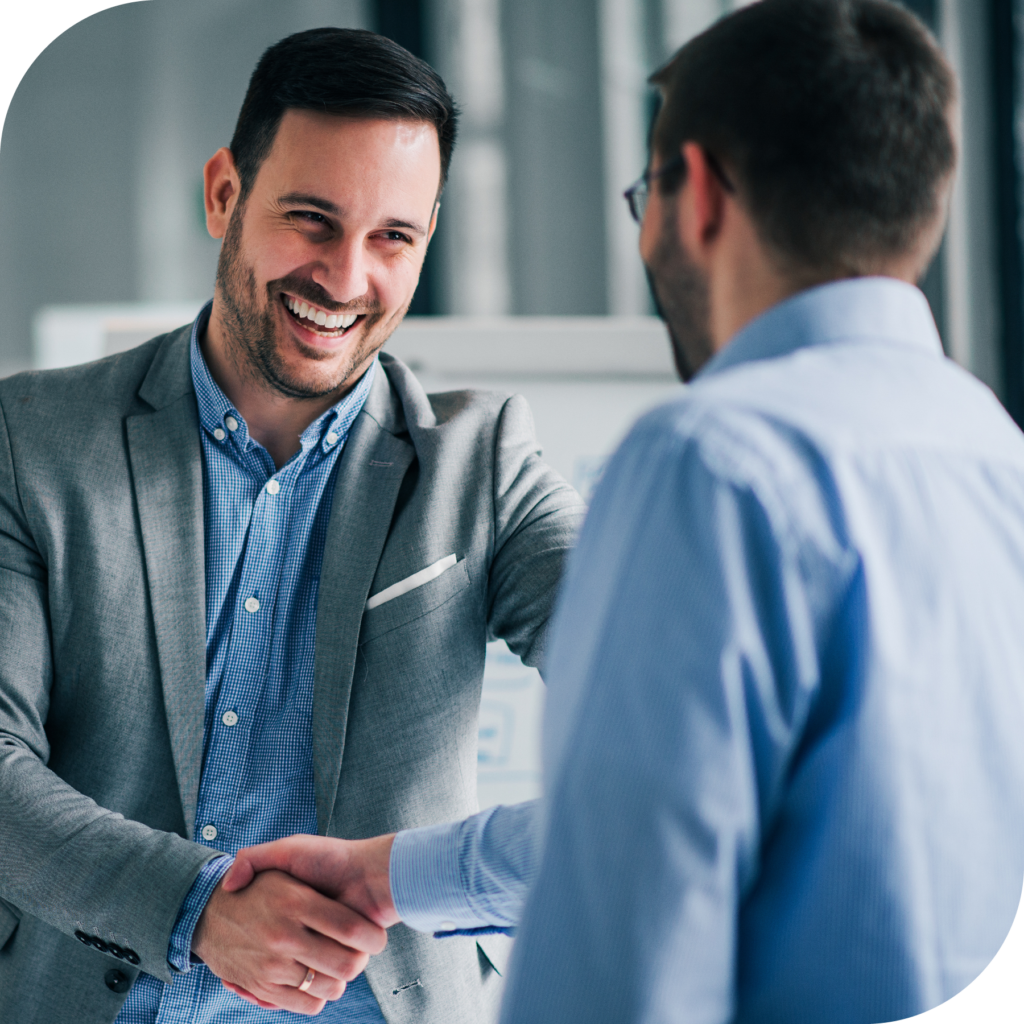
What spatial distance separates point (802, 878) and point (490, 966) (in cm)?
88

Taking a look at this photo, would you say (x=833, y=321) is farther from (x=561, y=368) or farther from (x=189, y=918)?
(x=561, y=368)

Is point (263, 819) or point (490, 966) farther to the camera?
point (490, 966)

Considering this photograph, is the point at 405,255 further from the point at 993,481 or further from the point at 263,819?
the point at 993,481

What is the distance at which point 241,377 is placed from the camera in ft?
4.74

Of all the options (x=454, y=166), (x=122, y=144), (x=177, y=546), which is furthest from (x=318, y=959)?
(x=122, y=144)

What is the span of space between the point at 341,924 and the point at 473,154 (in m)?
2.95

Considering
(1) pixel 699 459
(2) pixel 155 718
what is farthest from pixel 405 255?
(1) pixel 699 459

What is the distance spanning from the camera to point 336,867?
115cm

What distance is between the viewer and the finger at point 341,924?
1123mm

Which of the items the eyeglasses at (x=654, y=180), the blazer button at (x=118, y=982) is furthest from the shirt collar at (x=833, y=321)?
the blazer button at (x=118, y=982)

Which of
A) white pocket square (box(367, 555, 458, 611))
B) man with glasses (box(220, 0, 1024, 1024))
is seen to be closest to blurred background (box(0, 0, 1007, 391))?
white pocket square (box(367, 555, 458, 611))

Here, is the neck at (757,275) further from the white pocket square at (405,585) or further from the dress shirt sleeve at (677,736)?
the white pocket square at (405,585)

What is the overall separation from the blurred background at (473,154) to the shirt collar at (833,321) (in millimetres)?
→ 2698

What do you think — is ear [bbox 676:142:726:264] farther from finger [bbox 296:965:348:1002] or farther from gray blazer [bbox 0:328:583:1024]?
finger [bbox 296:965:348:1002]
